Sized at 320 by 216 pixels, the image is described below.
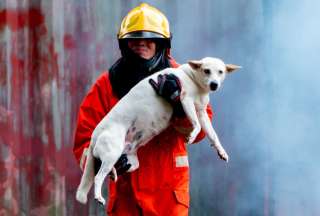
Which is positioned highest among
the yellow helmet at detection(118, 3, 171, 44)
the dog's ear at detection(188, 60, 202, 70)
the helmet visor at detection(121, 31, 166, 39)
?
the yellow helmet at detection(118, 3, 171, 44)

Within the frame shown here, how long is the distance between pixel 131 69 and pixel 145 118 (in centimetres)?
37

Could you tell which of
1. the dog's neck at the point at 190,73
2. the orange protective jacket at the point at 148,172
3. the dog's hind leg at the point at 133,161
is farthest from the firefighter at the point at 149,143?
the dog's neck at the point at 190,73

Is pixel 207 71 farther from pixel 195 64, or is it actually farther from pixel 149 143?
pixel 149 143

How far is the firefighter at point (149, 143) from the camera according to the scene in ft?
10.7

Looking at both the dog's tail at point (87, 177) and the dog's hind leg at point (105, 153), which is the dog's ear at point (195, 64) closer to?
the dog's hind leg at point (105, 153)

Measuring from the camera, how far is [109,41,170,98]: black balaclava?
10.9 feet

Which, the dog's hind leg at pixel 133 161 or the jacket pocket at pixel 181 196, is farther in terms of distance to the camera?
the jacket pocket at pixel 181 196

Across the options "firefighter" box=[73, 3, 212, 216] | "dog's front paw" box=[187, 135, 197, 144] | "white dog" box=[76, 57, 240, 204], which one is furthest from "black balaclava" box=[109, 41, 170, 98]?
"dog's front paw" box=[187, 135, 197, 144]

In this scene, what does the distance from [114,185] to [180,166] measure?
0.33 m

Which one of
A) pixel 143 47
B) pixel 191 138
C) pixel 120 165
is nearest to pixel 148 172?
pixel 120 165

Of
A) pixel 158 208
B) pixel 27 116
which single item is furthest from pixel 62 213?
pixel 158 208

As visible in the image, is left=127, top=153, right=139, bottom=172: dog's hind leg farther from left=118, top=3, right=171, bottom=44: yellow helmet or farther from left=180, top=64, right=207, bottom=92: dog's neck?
left=118, top=3, right=171, bottom=44: yellow helmet

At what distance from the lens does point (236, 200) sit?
15.1 ft

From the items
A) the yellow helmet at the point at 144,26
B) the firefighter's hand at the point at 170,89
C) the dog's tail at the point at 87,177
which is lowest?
the dog's tail at the point at 87,177
